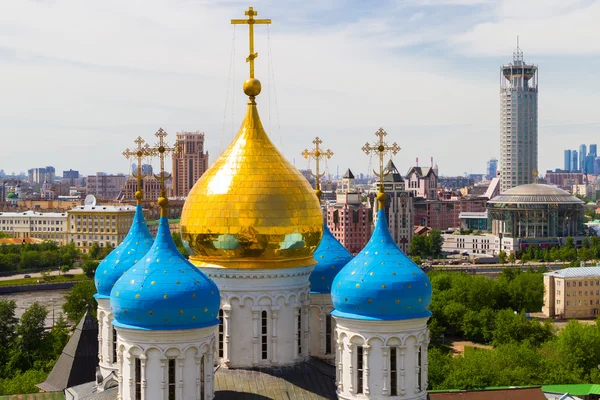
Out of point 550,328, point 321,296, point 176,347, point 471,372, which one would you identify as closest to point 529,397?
point 471,372

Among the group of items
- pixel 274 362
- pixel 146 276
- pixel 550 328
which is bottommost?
pixel 550 328

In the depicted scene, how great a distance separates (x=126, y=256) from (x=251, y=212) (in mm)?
4502

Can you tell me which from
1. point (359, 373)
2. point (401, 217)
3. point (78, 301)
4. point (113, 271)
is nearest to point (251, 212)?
point (359, 373)

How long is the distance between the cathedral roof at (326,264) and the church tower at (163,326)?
4915mm

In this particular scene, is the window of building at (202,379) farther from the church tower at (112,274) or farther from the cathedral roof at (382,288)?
the church tower at (112,274)

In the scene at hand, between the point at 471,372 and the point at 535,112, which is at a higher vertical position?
the point at 535,112

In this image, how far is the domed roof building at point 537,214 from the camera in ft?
387

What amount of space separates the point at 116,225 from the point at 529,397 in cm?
8022

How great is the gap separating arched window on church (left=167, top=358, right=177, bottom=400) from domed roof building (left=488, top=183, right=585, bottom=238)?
104663mm

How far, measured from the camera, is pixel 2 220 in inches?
4656

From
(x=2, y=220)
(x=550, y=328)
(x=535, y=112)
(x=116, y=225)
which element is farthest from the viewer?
(x=535, y=112)

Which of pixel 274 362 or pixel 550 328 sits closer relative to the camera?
pixel 274 362

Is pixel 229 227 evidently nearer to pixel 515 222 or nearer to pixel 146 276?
pixel 146 276

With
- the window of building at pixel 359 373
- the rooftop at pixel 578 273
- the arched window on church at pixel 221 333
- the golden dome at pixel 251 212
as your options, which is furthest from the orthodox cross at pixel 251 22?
the rooftop at pixel 578 273
